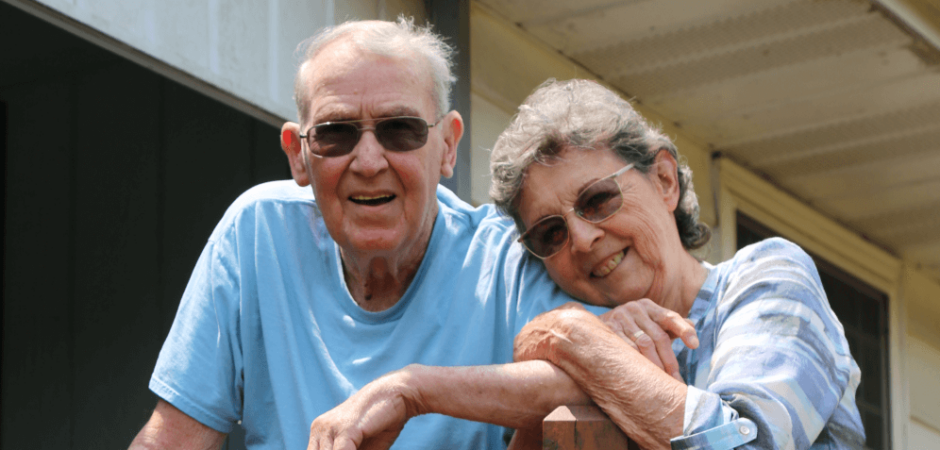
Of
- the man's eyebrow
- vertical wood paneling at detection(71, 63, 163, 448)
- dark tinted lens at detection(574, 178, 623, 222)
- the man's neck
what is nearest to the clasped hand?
dark tinted lens at detection(574, 178, 623, 222)

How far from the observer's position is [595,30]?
153 inches

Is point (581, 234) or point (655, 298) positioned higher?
point (581, 234)

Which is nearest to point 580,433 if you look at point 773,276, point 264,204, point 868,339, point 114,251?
point 773,276

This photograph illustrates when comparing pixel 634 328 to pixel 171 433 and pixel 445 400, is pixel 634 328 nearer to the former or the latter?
pixel 445 400

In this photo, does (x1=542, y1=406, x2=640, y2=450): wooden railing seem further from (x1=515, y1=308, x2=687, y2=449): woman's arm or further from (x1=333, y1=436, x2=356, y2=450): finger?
(x1=333, y1=436, x2=356, y2=450): finger

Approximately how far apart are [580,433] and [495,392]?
0.27 m

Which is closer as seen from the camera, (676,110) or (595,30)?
(595,30)

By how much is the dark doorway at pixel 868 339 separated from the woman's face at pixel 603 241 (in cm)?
415

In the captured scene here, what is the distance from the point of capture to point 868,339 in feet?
20.4

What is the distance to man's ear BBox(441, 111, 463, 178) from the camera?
2205 mm

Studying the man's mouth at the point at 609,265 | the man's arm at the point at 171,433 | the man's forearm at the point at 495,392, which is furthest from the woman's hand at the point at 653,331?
the man's arm at the point at 171,433

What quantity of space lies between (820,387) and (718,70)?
8.52 ft

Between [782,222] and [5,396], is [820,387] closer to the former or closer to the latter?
[782,222]

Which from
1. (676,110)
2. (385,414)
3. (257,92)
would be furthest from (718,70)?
(385,414)
